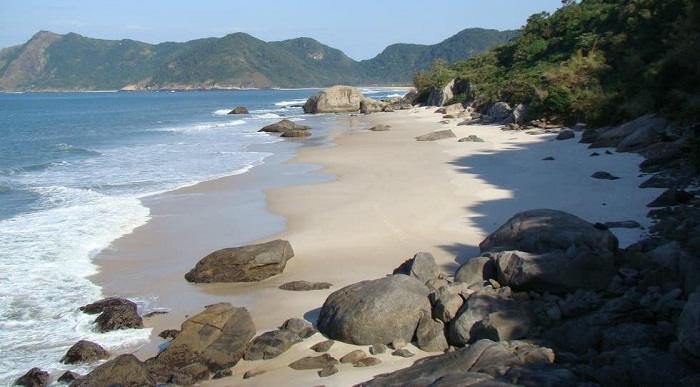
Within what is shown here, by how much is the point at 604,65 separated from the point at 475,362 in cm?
2840

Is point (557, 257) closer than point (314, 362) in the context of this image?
No

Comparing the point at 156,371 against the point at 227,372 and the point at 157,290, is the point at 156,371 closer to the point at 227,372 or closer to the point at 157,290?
the point at 227,372

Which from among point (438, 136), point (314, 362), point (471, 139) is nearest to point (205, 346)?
point (314, 362)

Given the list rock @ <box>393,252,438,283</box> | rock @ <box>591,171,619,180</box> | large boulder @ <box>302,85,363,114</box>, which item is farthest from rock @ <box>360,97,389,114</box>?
rock @ <box>393,252,438,283</box>

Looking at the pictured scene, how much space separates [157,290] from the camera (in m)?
10.8

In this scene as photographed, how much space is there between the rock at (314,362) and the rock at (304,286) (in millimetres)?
2631

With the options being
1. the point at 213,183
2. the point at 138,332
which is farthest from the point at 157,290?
the point at 213,183

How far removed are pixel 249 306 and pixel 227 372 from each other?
2139 mm

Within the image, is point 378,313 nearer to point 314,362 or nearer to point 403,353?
point 403,353

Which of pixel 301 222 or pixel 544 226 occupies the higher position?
pixel 544 226

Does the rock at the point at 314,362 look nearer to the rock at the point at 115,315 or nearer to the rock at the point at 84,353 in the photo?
the rock at the point at 84,353

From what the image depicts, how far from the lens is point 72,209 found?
56.2ft

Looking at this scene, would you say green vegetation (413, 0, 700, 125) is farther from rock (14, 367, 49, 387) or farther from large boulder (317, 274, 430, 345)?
rock (14, 367, 49, 387)

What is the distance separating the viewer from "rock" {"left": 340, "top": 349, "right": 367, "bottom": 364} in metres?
7.46
